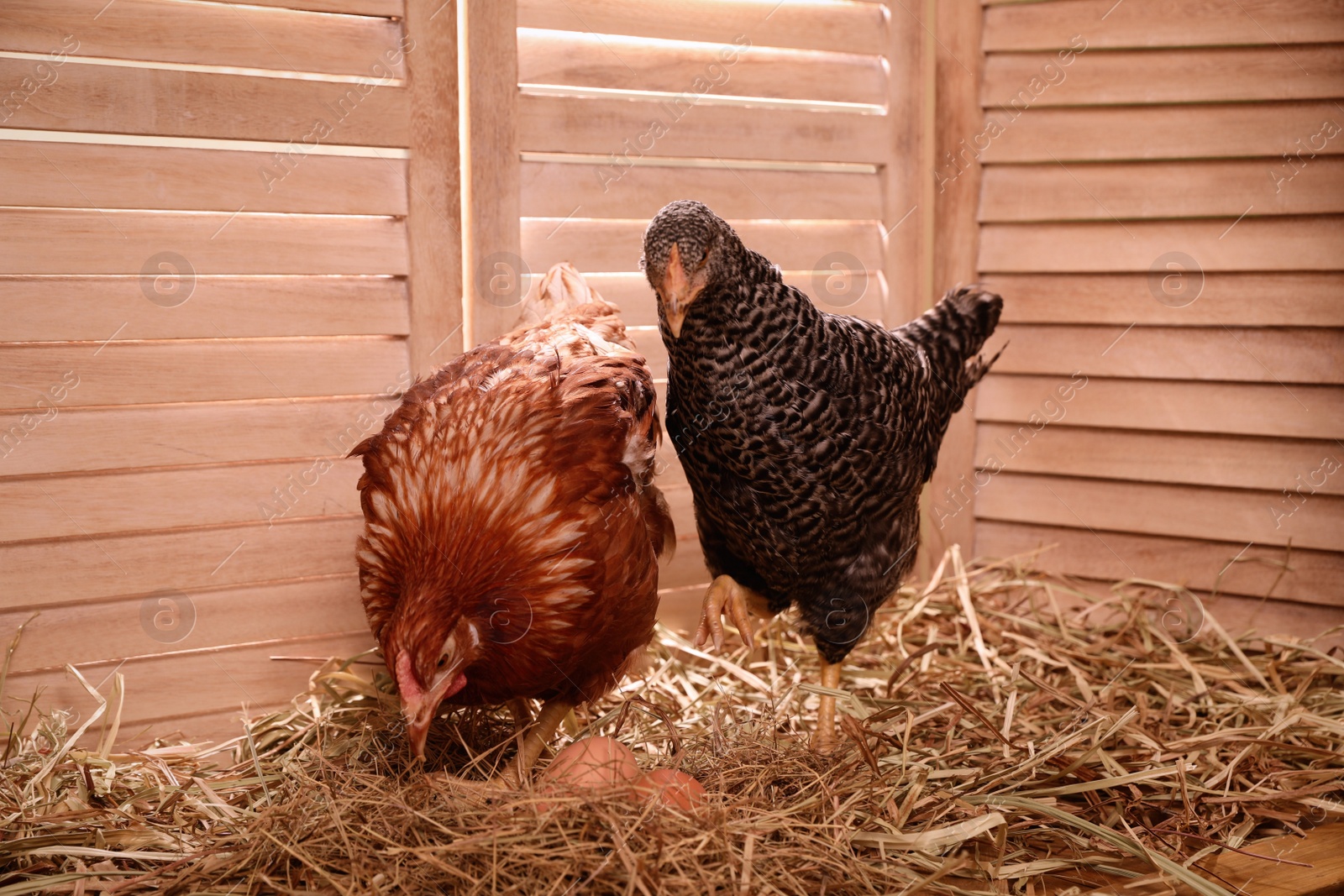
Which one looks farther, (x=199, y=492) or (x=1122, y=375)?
(x=1122, y=375)

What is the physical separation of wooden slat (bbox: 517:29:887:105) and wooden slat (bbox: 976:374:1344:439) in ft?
3.53

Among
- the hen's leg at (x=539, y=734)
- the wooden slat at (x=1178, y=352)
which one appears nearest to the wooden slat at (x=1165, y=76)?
the wooden slat at (x=1178, y=352)

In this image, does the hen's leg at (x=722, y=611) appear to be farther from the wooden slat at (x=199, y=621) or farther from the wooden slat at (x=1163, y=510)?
the wooden slat at (x=1163, y=510)

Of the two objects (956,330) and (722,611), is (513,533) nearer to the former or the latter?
(722,611)

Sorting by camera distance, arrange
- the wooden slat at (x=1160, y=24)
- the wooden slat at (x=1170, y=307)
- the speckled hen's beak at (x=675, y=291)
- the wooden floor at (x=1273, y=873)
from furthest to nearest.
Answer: the wooden slat at (x=1170, y=307) → the wooden slat at (x=1160, y=24) → the speckled hen's beak at (x=675, y=291) → the wooden floor at (x=1273, y=873)

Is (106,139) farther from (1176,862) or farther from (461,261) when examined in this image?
(1176,862)

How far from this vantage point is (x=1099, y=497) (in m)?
3.26

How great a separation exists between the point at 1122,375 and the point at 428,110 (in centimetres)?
228

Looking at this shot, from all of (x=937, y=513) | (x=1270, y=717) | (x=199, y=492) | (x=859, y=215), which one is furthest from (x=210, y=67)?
(x=1270, y=717)

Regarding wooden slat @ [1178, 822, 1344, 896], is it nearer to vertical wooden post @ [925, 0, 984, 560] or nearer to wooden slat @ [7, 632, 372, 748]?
vertical wooden post @ [925, 0, 984, 560]

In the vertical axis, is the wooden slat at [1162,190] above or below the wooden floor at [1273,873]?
above

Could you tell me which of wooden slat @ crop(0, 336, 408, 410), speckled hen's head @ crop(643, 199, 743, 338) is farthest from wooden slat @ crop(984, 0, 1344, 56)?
wooden slat @ crop(0, 336, 408, 410)

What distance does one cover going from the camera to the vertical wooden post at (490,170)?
2.63 metres

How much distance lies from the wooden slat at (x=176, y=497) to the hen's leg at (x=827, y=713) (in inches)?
52.1
